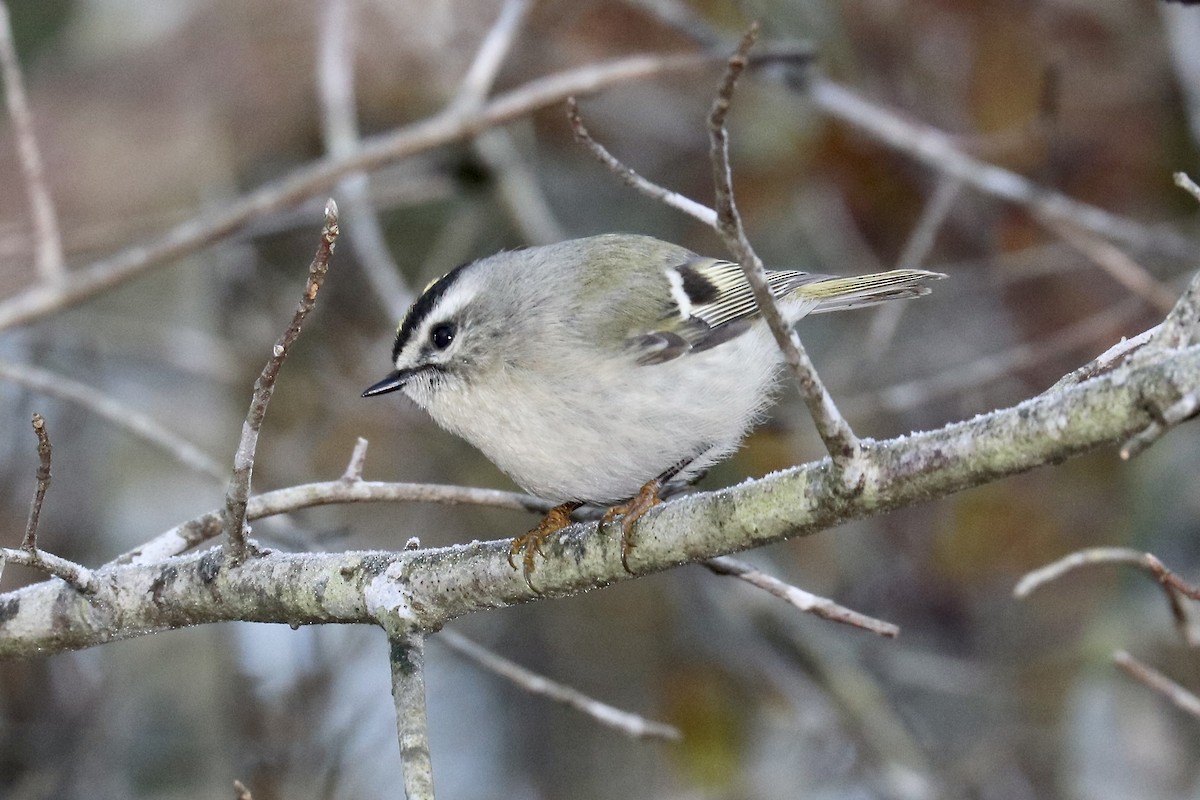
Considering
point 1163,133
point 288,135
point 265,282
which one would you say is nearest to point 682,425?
point 265,282

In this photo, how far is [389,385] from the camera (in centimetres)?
293

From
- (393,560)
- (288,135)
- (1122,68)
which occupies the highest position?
(288,135)

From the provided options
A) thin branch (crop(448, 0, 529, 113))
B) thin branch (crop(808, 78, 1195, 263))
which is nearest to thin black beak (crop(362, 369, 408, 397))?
thin branch (crop(448, 0, 529, 113))

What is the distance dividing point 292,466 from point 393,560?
3042 mm

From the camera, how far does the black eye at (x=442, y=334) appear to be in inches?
117

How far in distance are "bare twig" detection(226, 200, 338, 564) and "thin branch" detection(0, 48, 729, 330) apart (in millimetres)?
1571

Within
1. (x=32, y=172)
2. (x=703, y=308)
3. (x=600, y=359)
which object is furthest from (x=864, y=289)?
(x=32, y=172)

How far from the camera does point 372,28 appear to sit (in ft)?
20.8

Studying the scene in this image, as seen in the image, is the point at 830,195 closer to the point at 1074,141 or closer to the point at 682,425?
the point at 1074,141

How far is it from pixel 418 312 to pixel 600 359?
1.79 ft

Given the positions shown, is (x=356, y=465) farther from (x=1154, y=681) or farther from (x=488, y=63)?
(x=488, y=63)

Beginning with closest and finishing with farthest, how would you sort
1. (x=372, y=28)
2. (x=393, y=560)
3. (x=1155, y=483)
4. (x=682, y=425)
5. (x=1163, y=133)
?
(x=393, y=560) → (x=682, y=425) → (x=1155, y=483) → (x=1163, y=133) → (x=372, y=28)

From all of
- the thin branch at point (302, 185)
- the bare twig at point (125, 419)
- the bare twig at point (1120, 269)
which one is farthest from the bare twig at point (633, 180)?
the bare twig at point (1120, 269)

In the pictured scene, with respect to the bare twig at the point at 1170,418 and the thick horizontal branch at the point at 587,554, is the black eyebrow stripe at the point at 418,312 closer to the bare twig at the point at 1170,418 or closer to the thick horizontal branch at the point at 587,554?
the thick horizontal branch at the point at 587,554
